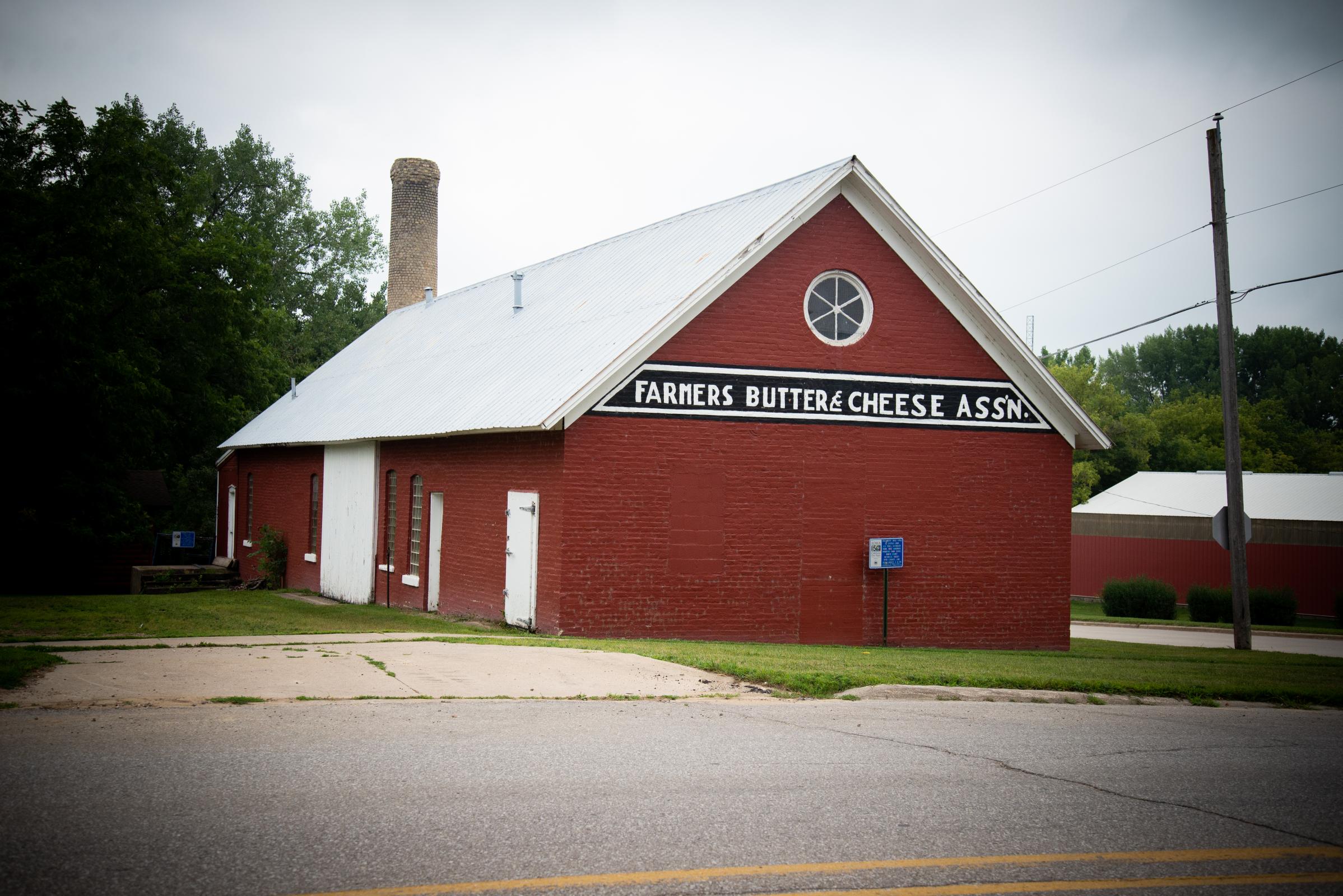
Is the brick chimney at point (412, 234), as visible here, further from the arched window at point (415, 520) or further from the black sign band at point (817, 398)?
the black sign band at point (817, 398)

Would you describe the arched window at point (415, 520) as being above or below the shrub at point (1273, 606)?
above

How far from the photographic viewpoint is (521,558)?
62.3ft

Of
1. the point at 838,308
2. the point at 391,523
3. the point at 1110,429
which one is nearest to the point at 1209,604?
the point at 838,308

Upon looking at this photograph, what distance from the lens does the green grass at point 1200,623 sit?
3419cm

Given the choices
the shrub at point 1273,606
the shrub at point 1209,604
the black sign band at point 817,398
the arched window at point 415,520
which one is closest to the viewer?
the black sign band at point 817,398

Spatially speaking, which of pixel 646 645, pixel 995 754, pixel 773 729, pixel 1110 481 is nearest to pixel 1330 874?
pixel 995 754

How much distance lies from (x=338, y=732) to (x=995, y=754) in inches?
201

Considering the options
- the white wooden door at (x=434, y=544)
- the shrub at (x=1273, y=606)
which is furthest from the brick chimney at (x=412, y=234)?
the shrub at (x=1273, y=606)

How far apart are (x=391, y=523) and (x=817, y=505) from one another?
10.2 meters

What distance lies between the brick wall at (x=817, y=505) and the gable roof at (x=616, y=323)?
1.26ft

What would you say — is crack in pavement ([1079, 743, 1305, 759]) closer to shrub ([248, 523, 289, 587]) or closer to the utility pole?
the utility pole

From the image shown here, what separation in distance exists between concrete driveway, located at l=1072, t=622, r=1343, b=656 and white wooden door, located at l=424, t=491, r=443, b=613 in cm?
1526

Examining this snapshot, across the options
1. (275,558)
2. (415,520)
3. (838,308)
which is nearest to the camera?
(838,308)

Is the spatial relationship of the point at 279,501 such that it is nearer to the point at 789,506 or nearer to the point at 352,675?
the point at 789,506
